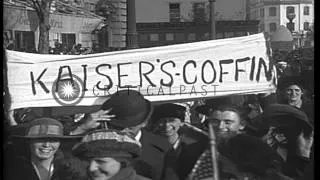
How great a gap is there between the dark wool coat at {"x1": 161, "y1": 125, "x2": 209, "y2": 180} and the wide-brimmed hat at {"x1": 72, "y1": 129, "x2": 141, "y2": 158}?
0.22 metres

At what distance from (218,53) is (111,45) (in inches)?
26.2

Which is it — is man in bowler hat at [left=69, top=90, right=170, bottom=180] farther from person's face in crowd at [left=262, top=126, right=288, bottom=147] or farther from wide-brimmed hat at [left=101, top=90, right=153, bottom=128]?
person's face in crowd at [left=262, top=126, right=288, bottom=147]

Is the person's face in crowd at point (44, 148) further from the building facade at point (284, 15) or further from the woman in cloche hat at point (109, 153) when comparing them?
the building facade at point (284, 15)

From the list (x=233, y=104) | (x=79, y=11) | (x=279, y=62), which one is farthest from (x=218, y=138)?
(x=79, y=11)

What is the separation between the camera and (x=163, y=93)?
16.7ft

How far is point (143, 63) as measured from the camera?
5059 mm

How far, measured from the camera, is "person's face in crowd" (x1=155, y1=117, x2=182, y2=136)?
5.12 m

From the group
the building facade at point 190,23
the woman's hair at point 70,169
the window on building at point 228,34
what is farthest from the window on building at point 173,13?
the woman's hair at point 70,169

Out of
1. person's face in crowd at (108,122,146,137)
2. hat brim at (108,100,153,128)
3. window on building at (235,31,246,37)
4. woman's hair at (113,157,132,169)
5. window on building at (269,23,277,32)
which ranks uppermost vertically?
window on building at (269,23,277,32)

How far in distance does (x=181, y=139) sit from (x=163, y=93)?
312 millimetres

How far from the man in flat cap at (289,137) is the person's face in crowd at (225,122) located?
175 millimetres

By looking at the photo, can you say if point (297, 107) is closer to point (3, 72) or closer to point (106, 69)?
point (106, 69)

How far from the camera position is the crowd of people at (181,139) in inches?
199

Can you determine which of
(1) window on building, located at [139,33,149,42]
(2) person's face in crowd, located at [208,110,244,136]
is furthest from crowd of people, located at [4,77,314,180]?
(1) window on building, located at [139,33,149,42]
